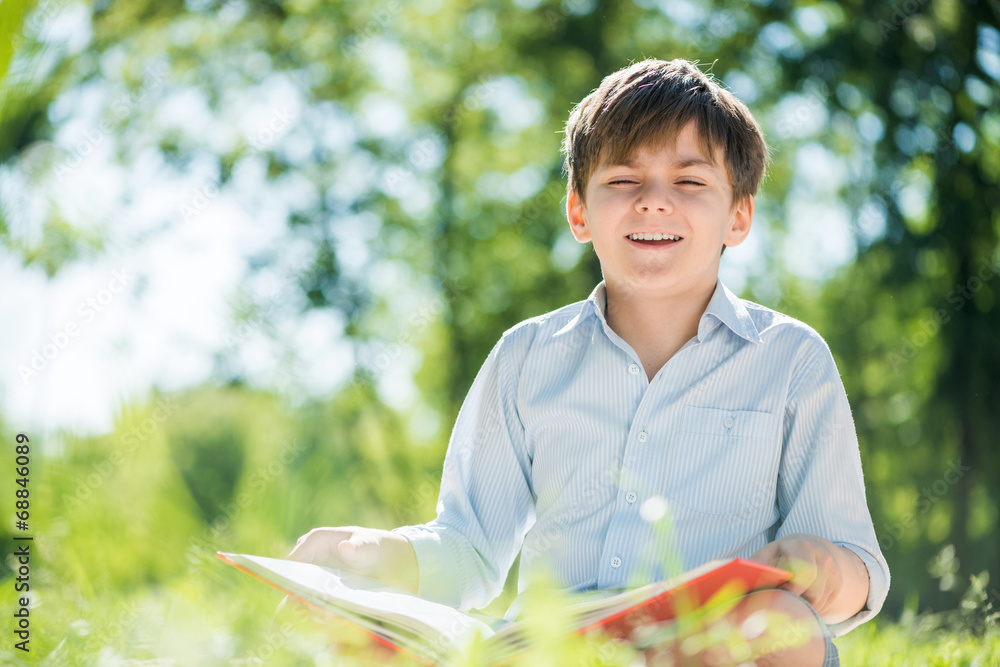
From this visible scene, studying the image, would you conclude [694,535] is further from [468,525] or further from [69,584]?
[69,584]

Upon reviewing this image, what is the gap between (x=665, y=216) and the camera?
5.61 feet

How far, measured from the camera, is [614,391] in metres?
1.79

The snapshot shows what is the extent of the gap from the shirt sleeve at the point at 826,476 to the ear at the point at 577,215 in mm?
597

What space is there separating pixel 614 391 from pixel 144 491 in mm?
1295

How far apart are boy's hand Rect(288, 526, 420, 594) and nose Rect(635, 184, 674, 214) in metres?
0.81

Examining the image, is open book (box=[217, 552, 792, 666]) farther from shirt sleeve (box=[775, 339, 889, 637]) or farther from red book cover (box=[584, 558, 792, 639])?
shirt sleeve (box=[775, 339, 889, 637])

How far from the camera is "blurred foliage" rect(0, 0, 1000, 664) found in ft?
18.6

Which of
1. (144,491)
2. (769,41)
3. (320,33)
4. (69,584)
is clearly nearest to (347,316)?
(320,33)

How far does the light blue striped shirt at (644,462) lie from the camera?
162cm

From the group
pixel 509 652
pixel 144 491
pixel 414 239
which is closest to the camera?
pixel 144 491

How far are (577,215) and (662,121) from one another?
338 millimetres

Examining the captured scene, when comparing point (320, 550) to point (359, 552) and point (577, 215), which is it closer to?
point (359, 552)

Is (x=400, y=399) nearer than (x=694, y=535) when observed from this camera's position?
No

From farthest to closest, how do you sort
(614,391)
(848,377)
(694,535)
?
(848,377), (614,391), (694,535)
